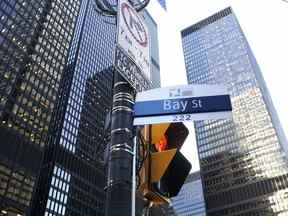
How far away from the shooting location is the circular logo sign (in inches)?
279

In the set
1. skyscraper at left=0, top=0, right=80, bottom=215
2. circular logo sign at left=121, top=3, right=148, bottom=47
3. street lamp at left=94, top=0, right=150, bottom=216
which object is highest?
skyscraper at left=0, top=0, right=80, bottom=215

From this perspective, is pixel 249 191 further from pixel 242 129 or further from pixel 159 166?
pixel 159 166

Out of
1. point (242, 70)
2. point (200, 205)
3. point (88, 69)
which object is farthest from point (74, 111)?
point (200, 205)

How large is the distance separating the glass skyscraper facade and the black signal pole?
47546 millimetres

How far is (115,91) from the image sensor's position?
266 inches

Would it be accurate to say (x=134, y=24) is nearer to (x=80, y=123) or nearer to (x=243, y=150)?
(x=80, y=123)

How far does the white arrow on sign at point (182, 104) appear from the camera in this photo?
6.10m

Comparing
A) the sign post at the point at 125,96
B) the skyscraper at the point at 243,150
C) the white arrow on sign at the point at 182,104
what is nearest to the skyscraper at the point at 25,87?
the skyscraper at the point at 243,150

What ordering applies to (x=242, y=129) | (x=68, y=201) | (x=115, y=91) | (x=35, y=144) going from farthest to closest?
(x=242, y=129) → (x=68, y=201) → (x=35, y=144) → (x=115, y=91)

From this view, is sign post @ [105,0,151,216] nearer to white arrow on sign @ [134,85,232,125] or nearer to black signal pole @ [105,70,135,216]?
black signal pole @ [105,70,135,216]

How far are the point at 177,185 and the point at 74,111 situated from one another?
109 m

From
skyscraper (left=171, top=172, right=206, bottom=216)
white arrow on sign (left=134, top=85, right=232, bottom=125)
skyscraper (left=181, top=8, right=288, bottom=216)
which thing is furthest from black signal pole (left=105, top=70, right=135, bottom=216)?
skyscraper (left=171, top=172, right=206, bottom=216)

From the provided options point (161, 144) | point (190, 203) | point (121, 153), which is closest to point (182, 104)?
point (161, 144)

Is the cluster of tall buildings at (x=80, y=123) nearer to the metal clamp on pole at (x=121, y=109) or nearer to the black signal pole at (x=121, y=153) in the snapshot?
the black signal pole at (x=121, y=153)
